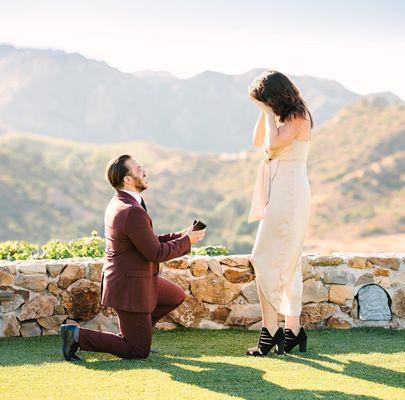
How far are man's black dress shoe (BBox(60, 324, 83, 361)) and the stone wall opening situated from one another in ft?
7.87

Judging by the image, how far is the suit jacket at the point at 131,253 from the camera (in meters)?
4.83

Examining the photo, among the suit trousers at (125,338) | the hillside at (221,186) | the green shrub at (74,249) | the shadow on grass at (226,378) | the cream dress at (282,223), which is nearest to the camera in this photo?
the shadow on grass at (226,378)

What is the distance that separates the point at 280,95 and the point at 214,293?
6.23 feet

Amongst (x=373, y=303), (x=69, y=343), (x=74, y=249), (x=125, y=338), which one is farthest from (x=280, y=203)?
(x=74, y=249)

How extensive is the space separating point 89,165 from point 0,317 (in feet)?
140

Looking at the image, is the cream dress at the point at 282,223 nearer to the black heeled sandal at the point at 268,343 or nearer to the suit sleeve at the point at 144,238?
the black heeled sandal at the point at 268,343

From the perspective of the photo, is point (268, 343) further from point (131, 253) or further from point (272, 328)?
point (131, 253)

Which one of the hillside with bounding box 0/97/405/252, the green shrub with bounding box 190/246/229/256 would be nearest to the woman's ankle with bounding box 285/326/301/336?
the green shrub with bounding box 190/246/229/256

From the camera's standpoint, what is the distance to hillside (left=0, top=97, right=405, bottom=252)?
40.1 meters

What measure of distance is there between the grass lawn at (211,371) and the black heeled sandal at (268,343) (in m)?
0.06

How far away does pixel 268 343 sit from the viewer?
518cm

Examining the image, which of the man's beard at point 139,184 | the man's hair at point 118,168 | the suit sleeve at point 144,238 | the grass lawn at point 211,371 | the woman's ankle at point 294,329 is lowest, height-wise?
the grass lawn at point 211,371

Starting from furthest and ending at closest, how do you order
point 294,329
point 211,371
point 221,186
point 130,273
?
point 221,186, point 294,329, point 130,273, point 211,371

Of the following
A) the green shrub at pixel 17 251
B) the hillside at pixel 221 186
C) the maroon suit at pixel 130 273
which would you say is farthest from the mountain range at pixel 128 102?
the maroon suit at pixel 130 273
